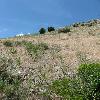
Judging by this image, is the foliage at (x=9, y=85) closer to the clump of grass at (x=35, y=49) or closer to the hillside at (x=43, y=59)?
the hillside at (x=43, y=59)

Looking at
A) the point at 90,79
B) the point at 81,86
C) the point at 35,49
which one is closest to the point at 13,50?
the point at 35,49

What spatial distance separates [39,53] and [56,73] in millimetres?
5620

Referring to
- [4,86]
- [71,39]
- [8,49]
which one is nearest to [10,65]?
[4,86]

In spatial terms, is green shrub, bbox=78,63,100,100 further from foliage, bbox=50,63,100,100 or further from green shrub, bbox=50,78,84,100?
green shrub, bbox=50,78,84,100

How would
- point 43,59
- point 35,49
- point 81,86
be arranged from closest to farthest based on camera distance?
point 81,86
point 43,59
point 35,49

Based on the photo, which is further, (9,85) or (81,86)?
(81,86)

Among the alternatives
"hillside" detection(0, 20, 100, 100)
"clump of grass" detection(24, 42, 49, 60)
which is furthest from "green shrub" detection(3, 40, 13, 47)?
"clump of grass" detection(24, 42, 49, 60)

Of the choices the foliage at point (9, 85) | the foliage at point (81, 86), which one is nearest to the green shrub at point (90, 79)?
the foliage at point (81, 86)

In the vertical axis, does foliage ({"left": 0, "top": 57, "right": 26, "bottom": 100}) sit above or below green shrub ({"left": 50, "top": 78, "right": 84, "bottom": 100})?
above

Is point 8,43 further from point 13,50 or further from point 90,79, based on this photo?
point 90,79

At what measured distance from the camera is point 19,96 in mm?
22203

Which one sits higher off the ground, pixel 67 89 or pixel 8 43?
pixel 8 43

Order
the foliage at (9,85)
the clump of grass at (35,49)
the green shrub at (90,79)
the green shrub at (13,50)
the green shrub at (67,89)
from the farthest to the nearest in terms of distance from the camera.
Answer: the green shrub at (13,50) < the clump of grass at (35,49) < the green shrub at (67,89) < the green shrub at (90,79) < the foliage at (9,85)

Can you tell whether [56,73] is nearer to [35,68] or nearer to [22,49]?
[35,68]
